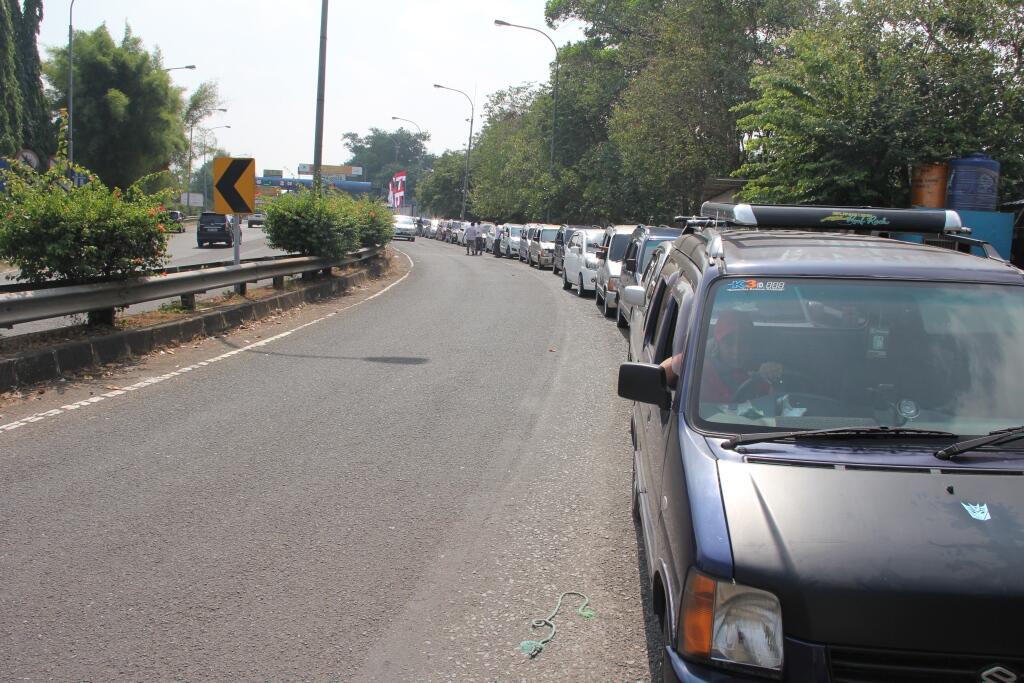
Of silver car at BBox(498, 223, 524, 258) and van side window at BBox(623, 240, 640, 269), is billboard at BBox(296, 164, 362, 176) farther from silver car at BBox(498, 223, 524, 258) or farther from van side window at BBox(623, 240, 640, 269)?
van side window at BBox(623, 240, 640, 269)

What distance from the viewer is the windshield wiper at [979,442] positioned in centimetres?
309

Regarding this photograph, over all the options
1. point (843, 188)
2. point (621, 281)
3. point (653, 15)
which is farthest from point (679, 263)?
point (653, 15)

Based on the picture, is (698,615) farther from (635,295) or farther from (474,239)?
(474,239)

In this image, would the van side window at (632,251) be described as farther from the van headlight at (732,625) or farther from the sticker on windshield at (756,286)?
the van headlight at (732,625)

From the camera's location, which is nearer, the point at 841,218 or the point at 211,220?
the point at 841,218

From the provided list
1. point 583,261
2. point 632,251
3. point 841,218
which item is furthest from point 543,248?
point 841,218

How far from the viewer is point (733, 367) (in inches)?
144

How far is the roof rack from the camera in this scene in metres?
5.10

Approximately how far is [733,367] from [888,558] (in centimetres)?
118

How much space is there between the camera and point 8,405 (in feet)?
25.7

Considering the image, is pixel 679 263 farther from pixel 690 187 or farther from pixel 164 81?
pixel 164 81

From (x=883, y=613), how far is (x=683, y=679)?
0.61m

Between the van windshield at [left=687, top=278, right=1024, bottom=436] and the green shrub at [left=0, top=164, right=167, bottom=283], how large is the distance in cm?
829

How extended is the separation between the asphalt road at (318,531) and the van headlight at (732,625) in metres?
1.12
